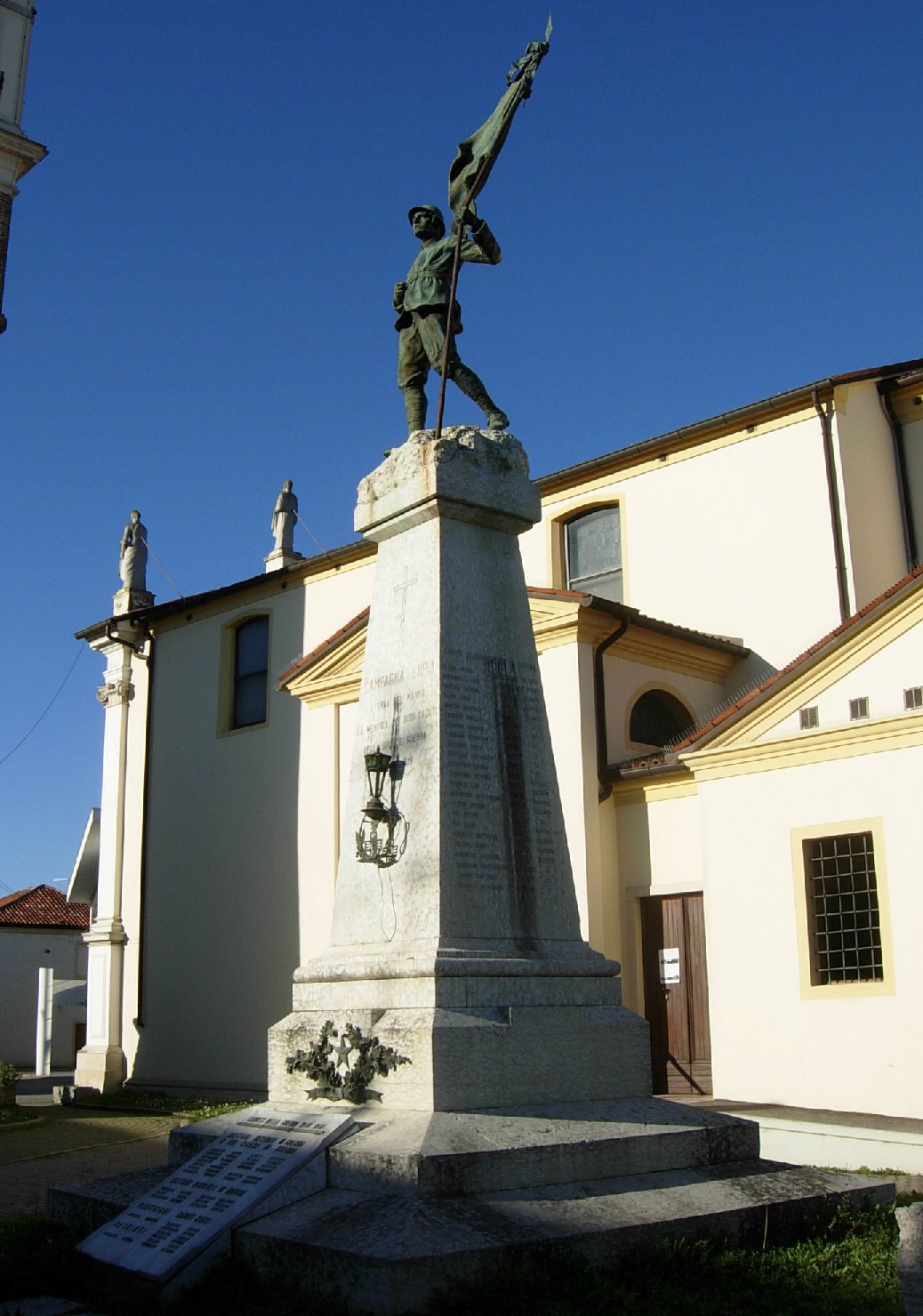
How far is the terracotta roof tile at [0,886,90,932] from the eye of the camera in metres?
36.7

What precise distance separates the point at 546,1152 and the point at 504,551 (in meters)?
3.44

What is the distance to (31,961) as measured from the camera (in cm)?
3638

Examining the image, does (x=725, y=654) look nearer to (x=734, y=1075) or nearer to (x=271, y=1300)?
(x=734, y=1075)

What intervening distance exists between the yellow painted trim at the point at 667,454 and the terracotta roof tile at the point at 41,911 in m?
23.1

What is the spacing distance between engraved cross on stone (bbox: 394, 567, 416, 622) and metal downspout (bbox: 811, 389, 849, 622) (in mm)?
9815

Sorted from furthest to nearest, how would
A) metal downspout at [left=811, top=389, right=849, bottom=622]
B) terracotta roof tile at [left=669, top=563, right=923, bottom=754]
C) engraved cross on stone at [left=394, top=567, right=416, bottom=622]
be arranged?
metal downspout at [left=811, top=389, right=849, bottom=622] → terracotta roof tile at [left=669, top=563, right=923, bottom=754] → engraved cross on stone at [left=394, top=567, right=416, bottom=622]

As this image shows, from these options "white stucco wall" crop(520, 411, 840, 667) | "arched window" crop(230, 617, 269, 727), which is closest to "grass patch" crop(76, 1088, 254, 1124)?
"arched window" crop(230, 617, 269, 727)

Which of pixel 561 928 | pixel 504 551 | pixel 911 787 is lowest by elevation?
pixel 561 928

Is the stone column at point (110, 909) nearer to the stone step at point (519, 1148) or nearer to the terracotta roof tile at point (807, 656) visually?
the terracotta roof tile at point (807, 656)

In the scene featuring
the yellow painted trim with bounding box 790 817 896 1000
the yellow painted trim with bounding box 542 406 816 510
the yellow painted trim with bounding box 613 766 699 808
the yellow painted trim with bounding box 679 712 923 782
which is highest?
the yellow painted trim with bounding box 542 406 816 510

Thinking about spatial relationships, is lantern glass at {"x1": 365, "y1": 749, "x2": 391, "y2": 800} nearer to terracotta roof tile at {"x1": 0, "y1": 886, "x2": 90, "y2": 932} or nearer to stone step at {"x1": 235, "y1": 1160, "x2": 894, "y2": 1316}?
stone step at {"x1": 235, "y1": 1160, "x2": 894, "y2": 1316}

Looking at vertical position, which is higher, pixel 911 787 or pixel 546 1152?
pixel 911 787

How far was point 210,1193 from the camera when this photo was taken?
6086 mm

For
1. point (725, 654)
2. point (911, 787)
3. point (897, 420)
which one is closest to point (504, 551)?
point (911, 787)
